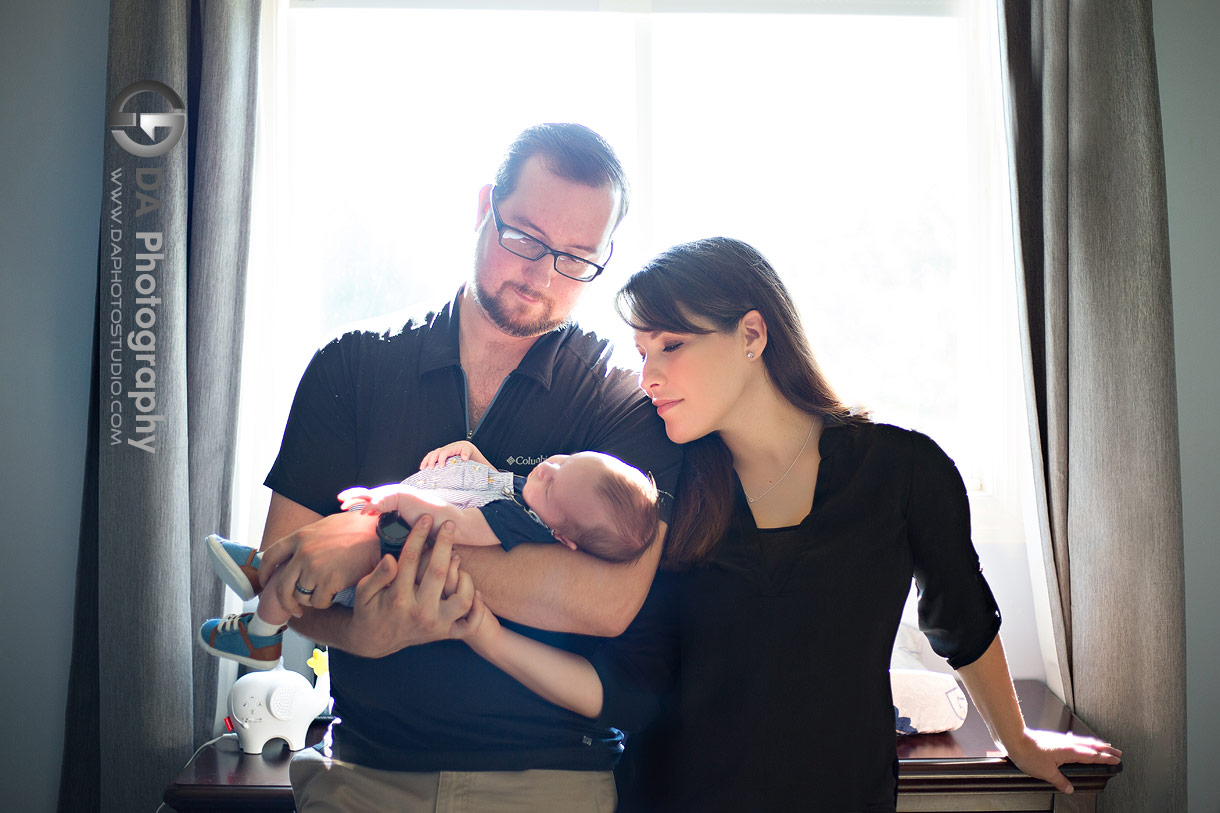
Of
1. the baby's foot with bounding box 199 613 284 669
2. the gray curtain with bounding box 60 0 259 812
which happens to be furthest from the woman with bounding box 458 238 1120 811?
the gray curtain with bounding box 60 0 259 812

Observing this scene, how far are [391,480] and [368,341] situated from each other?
27cm

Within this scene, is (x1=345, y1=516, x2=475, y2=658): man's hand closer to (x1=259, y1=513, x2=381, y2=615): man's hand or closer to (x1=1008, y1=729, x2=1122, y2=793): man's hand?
(x1=259, y1=513, x2=381, y2=615): man's hand

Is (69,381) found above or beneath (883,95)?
beneath

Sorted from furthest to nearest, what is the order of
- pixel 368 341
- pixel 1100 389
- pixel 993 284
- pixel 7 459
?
1. pixel 993 284
2. pixel 7 459
3. pixel 1100 389
4. pixel 368 341

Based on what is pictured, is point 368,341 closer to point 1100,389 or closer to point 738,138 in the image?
point 738,138

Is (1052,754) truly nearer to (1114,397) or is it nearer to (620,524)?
(1114,397)

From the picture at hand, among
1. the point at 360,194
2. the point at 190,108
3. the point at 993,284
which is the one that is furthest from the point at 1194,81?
the point at 190,108

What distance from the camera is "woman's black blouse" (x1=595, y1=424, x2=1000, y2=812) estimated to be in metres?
1.38

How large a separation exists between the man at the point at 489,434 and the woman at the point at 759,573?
81 millimetres

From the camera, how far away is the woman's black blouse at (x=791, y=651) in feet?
4.54

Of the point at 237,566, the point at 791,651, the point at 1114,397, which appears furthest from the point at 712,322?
the point at 1114,397

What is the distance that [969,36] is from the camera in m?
2.41

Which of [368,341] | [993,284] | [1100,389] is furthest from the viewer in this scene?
[993,284]

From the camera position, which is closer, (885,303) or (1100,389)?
(1100,389)
